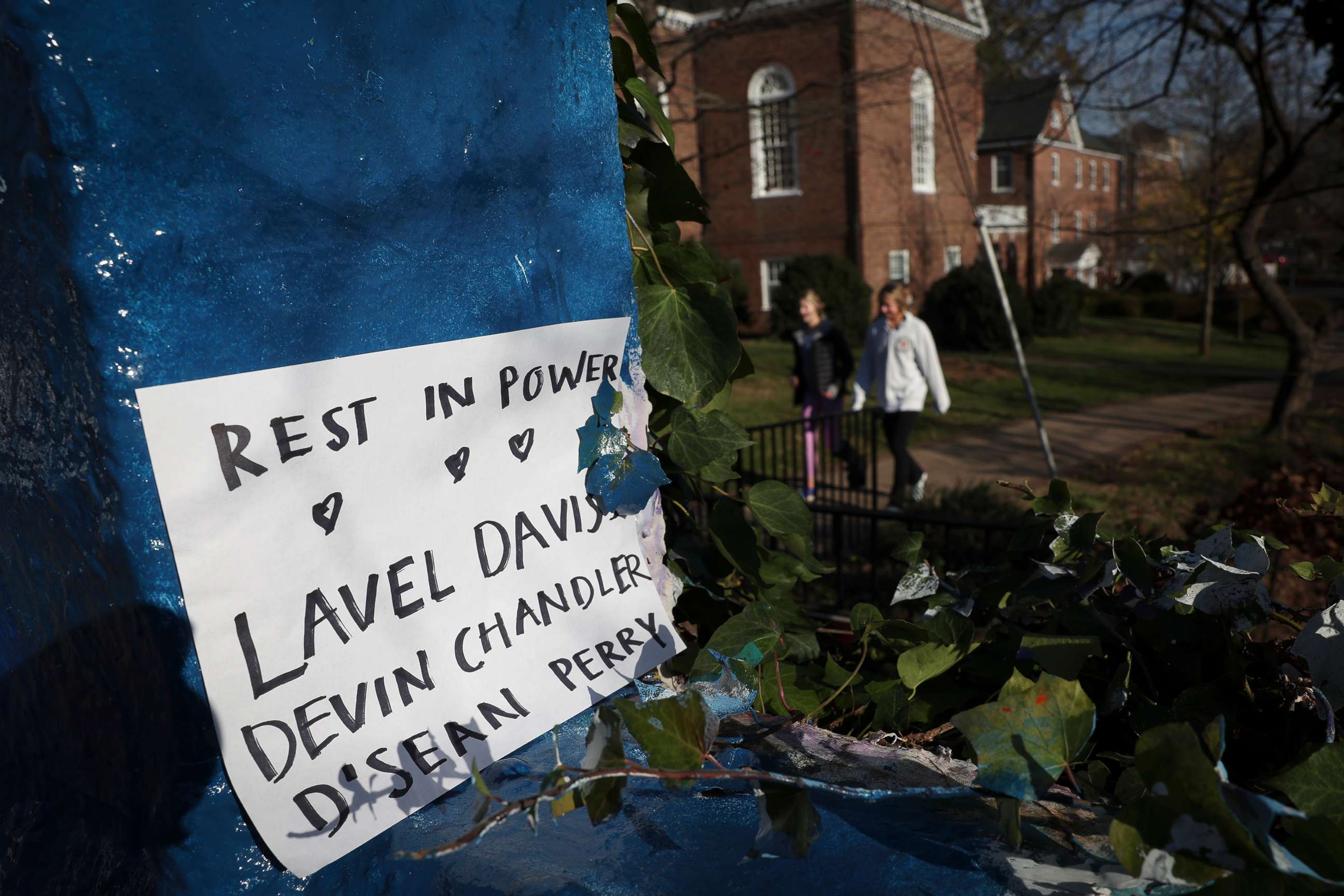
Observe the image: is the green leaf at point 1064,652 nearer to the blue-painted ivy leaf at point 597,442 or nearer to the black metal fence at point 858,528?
the blue-painted ivy leaf at point 597,442

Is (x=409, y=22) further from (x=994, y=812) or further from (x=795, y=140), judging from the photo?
(x=795, y=140)

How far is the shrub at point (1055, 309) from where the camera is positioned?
2694 centimetres

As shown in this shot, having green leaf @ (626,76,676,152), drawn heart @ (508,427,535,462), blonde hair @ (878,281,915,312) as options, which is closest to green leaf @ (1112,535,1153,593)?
drawn heart @ (508,427,535,462)

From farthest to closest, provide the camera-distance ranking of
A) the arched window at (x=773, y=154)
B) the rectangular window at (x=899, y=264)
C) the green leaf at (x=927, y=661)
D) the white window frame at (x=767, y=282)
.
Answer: the white window frame at (x=767, y=282), the rectangular window at (x=899, y=264), the arched window at (x=773, y=154), the green leaf at (x=927, y=661)

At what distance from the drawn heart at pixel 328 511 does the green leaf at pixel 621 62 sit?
2.86ft

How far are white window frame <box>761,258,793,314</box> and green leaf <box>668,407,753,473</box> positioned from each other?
25.1 metres

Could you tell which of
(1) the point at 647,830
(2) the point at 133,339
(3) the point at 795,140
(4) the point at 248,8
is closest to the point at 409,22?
(4) the point at 248,8

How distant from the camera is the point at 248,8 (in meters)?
0.94

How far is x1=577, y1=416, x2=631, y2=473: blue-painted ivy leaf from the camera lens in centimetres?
134

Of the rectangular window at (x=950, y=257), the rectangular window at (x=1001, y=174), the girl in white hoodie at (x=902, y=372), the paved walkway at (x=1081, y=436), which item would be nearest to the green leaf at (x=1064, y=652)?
the girl in white hoodie at (x=902, y=372)

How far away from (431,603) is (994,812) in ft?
2.25

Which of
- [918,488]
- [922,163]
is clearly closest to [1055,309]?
[922,163]

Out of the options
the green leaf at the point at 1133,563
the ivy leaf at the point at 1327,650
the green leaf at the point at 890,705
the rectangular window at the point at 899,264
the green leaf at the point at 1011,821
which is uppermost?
the rectangular window at the point at 899,264

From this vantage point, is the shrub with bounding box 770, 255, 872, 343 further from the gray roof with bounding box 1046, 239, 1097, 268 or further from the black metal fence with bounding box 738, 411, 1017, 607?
the gray roof with bounding box 1046, 239, 1097, 268
